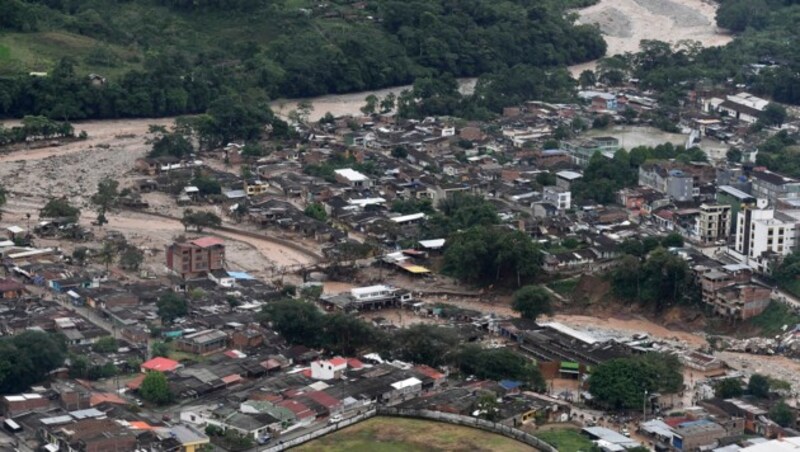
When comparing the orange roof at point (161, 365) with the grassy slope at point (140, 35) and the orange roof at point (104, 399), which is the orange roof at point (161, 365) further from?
the grassy slope at point (140, 35)

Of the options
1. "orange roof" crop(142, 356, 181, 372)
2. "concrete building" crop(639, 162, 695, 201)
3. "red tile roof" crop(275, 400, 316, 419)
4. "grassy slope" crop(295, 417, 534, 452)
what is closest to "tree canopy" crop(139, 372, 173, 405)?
"orange roof" crop(142, 356, 181, 372)

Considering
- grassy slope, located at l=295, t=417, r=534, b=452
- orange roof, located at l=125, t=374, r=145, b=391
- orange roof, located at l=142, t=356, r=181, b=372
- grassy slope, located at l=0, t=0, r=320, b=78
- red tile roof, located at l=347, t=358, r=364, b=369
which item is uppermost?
grassy slope, located at l=0, t=0, r=320, b=78

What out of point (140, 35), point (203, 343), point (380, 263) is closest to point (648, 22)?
point (140, 35)

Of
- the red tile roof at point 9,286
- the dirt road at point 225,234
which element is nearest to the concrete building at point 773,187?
the dirt road at point 225,234

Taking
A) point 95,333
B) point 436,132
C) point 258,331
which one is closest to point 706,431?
point 258,331

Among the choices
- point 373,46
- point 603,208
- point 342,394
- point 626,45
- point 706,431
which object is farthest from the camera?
point 626,45

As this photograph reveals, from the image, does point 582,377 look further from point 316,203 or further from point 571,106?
point 571,106

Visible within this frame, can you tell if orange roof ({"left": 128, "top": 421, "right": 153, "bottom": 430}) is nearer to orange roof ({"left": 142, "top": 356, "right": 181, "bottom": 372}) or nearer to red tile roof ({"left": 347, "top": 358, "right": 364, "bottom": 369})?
orange roof ({"left": 142, "top": 356, "right": 181, "bottom": 372})
